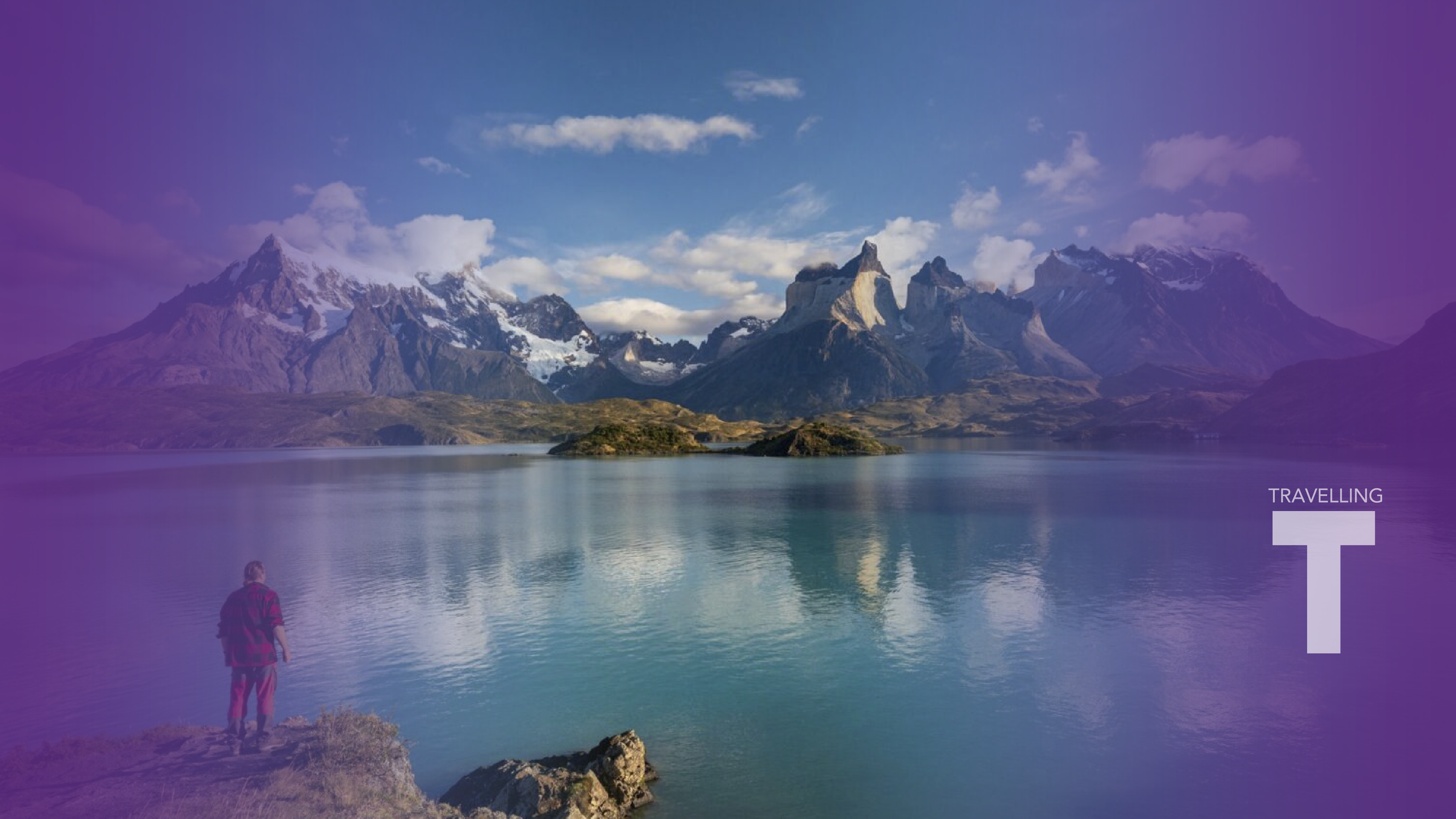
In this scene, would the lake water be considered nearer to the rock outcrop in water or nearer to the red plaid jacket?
the rock outcrop in water

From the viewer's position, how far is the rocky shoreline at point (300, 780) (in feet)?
77.6

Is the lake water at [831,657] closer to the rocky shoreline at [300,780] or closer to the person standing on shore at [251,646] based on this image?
the rocky shoreline at [300,780]

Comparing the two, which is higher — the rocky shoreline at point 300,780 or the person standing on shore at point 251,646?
the person standing on shore at point 251,646

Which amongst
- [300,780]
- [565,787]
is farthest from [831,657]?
[300,780]

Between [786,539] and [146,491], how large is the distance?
182259mm

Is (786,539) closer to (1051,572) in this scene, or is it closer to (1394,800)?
(1051,572)

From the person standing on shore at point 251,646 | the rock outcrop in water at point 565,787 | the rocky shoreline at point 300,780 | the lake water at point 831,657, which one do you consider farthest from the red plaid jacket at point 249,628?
the rock outcrop in water at point 565,787

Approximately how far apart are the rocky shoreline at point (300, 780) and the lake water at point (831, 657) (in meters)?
2.49

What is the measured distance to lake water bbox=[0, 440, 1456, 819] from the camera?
30.4 metres

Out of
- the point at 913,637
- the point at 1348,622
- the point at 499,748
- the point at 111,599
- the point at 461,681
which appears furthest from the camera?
the point at 111,599

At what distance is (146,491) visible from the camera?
179250 mm

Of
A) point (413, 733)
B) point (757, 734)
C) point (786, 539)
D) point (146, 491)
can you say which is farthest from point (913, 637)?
point (146, 491)

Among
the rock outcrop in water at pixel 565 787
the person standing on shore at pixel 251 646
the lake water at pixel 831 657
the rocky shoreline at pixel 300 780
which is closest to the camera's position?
the rocky shoreline at pixel 300 780

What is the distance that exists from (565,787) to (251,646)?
1504 centimetres
